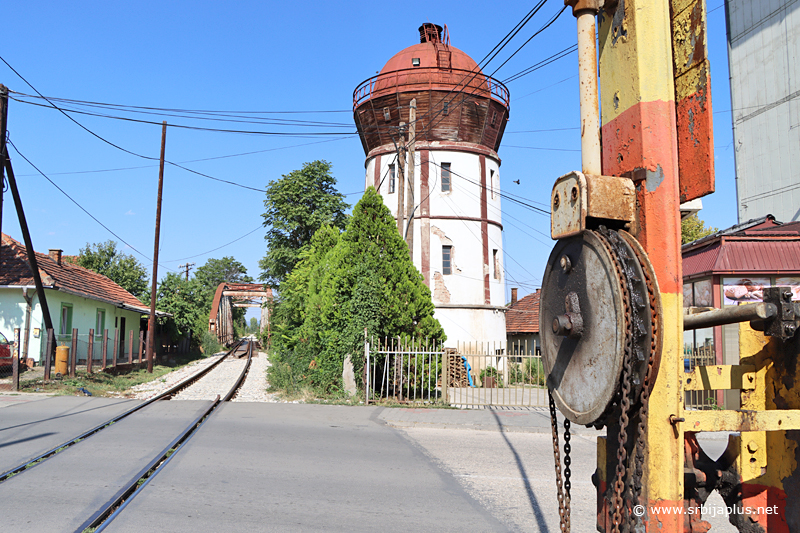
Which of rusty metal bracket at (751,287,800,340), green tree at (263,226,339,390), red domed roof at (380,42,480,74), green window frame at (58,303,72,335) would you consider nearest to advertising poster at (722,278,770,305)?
green tree at (263,226,339,390)

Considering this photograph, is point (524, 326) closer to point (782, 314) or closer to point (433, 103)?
point (433, 103)

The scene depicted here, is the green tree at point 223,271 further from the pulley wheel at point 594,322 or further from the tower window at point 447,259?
the pulley wheel at point 594,322

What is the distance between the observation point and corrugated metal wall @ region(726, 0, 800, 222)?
68.6 feet

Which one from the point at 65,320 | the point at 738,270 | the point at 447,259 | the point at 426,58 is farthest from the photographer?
the point at 426,58

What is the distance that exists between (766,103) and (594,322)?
81.5 ft

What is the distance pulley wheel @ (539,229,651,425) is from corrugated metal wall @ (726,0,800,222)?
74.3ft

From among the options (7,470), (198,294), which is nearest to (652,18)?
(7,470)

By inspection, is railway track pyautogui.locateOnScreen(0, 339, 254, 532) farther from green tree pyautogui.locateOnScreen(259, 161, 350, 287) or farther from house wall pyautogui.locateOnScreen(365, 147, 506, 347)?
green tree pyautogui.locateOnScreen(259, 161, 350, 287)

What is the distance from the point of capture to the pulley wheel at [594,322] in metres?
2.06

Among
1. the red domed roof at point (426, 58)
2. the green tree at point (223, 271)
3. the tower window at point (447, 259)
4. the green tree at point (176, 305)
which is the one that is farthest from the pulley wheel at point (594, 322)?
the green tree at point (223, 271)

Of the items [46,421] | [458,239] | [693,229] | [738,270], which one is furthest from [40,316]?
[693,229]

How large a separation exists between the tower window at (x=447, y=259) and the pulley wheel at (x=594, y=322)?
2522 centimetres

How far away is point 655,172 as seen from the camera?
2244mm

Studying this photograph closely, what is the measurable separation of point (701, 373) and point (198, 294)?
133 ft
